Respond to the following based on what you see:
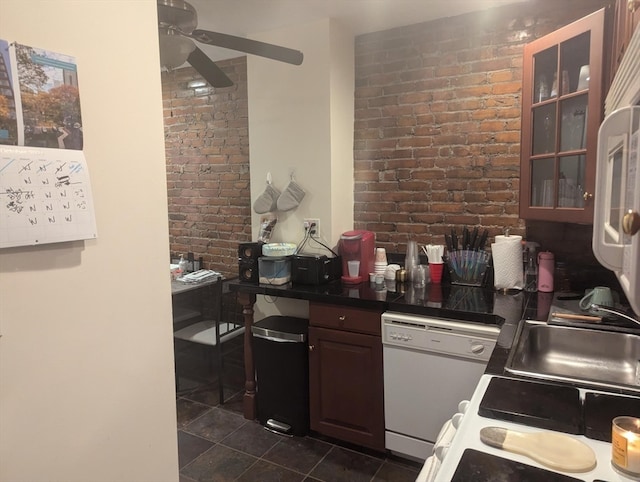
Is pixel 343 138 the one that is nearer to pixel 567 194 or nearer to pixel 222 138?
pixel 222 138

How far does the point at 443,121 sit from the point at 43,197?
2.34m

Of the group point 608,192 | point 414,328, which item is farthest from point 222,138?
point 608,192

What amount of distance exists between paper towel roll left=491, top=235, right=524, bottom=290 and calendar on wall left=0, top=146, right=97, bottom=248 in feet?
6.73

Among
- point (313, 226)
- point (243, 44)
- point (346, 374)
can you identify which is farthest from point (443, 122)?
point (346, 374)

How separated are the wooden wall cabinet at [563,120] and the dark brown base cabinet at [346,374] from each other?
1031 millimetres

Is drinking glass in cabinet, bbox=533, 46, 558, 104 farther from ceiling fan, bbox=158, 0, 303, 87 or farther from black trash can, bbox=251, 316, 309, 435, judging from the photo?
black trash can, bbox=251, 316, 309, 435

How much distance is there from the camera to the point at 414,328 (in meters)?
2.18

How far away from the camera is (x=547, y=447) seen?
3.18 feet

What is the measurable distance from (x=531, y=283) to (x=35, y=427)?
7.71 feet

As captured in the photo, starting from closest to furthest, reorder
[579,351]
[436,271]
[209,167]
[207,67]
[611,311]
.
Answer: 1. [579,351]
2. [611,311]
3. [207,67]
4. [436,271]
5. [209,167]

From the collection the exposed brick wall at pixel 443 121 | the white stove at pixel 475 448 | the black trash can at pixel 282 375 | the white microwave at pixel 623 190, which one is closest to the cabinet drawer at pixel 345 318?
the black trash can at pixel 282 375

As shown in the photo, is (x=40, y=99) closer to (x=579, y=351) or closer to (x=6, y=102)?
A: (x=6, y=102)

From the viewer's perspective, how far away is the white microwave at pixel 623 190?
65cm

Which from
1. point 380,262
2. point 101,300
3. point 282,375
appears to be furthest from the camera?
point 380,262
